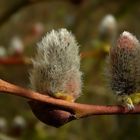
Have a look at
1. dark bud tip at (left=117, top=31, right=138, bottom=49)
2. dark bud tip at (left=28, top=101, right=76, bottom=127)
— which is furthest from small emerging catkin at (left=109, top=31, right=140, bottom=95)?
dark bud tip at (left=28, top=101, right=76, bottom=127)

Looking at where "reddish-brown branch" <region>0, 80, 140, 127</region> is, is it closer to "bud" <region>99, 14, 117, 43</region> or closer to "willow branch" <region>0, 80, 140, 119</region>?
"willow branch" <region>0, 80, 140, 119</region>

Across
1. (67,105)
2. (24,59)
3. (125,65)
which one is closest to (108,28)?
(24,59)

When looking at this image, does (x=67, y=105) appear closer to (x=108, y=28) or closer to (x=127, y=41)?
(x=127, y=41)

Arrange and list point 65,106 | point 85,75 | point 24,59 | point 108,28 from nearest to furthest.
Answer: point 65,106 < point 108,28 < point 24,59 < point 85,75

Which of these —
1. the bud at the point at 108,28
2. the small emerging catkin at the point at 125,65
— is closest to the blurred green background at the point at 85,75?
the bud at the point at 108,28

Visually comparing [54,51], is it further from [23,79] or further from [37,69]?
[23,79]

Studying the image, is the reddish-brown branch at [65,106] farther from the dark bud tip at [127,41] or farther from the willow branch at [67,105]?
the dark bud tip at [127,41]
